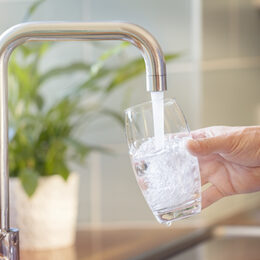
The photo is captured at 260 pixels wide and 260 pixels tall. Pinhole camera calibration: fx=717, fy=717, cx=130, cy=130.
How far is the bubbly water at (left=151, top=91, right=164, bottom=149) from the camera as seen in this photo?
2.86 feet

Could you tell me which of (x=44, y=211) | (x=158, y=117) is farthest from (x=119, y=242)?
(x=158, y=117)

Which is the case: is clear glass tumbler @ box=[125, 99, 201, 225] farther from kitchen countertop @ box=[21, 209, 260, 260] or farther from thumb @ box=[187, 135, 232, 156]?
kitchen countertop @ box=[21, 209, 260, 260]

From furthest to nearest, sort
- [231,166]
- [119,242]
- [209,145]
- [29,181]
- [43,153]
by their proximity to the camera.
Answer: [119,242] < [43,153] < [29,181] < [231,166] < [209,145]

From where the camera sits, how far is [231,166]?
1.28 m

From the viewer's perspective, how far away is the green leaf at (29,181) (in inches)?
72.5

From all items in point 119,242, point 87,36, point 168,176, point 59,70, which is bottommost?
point 119,242

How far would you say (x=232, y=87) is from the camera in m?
2.70

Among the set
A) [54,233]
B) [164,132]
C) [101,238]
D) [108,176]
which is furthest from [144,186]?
[108,176]

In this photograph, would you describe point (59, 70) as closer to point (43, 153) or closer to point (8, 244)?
point (43, 153)

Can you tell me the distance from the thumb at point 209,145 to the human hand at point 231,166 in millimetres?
41

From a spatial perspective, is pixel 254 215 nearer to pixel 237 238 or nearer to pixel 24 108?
pixel 237 238

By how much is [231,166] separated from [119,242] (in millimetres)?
882

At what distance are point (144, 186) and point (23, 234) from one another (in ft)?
3.38

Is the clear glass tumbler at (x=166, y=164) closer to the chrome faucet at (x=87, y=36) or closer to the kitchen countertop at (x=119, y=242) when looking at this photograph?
the chrome faucet at (x=87, y=36)
